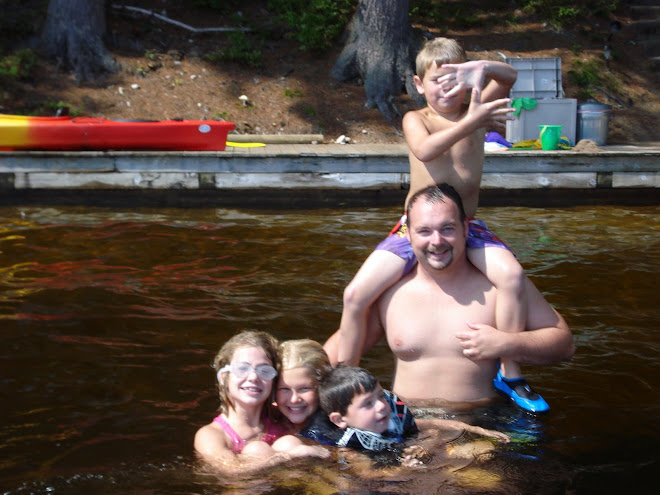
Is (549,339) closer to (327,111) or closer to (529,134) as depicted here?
(529,134)

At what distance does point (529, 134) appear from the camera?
12.8 m

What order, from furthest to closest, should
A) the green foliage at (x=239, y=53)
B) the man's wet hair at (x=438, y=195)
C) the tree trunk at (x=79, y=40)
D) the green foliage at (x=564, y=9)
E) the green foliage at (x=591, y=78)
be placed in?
the green foliage at (x=564, y=9)
the green foliage at (x=239, y=53)
the green foliage at (x=591, y=78)
the tree trunk at (x=79, y=40)
the man's wet hair at (x=438, y=195)

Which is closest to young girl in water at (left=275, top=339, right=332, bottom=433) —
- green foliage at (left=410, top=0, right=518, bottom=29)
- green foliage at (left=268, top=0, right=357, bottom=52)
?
green foliage at (left=268, top=0, right=357, bottom=52)

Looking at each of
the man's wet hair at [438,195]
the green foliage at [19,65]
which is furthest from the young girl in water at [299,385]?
the green foliage at [19,65]

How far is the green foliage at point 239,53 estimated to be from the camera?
49.8 feet

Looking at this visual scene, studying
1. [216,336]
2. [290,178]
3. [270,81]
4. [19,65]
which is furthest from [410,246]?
[19,65]

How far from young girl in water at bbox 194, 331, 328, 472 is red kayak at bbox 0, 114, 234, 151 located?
7.22 m

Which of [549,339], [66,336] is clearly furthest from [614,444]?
[66,336]

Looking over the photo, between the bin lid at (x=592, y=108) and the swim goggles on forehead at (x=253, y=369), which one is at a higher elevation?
the bin lid at (x=592, y=108)

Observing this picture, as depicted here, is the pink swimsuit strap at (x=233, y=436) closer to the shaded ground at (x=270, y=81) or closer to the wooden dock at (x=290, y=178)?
the wooden dock at (x=290, y=178)

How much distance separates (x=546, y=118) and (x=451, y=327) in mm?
9198

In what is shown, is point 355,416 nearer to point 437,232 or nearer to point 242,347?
point 242,347

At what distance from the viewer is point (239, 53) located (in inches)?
598

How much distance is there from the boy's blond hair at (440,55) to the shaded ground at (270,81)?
903 centimetres
